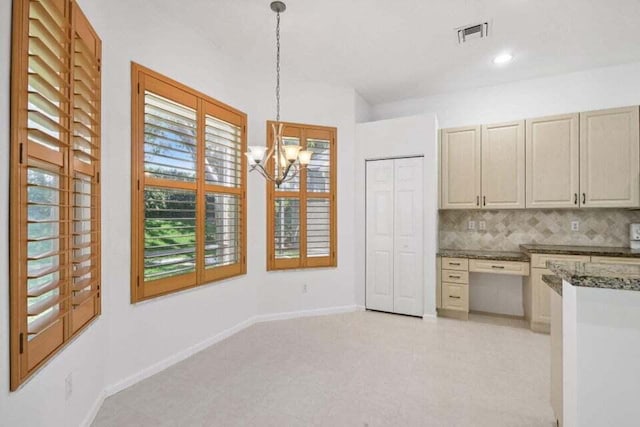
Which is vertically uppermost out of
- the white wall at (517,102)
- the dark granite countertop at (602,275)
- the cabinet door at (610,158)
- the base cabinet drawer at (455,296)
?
the white wall at (517,102)

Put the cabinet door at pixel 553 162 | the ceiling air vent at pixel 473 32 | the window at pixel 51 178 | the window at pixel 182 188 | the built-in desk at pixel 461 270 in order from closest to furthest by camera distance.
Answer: the window at pixel 51 178
the window at pixel 182 188
the ceiling air vent at pixel 473 32
the cabinet door at pixel 553 162
the built-in desk at pixel 461 270

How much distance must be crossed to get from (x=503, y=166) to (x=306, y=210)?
2557mm

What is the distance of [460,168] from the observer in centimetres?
422

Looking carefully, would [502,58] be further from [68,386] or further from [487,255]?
[68,386]

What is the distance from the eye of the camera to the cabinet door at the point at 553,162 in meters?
3.68

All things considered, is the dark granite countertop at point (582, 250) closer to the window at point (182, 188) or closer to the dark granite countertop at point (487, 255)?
the dark granite countertop at point (487, 255)

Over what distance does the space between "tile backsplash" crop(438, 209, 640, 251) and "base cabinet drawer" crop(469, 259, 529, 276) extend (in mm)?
515

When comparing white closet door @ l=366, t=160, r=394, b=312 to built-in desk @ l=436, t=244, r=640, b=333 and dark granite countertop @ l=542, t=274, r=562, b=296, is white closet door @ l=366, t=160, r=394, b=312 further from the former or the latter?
dark granite countertop @ l=542, t=274, r=562, b=296

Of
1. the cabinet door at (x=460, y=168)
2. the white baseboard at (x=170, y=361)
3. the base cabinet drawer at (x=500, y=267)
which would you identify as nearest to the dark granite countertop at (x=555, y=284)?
the base cabinet drawer at (x=500, y=267)

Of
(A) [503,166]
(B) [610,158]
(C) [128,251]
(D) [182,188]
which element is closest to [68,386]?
(C) [128,251]

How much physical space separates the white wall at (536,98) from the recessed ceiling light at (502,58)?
734mm

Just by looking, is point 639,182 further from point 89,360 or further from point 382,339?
point 89,360

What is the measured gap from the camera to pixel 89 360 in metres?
2.06

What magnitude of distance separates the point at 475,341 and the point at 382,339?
984 millimetres
